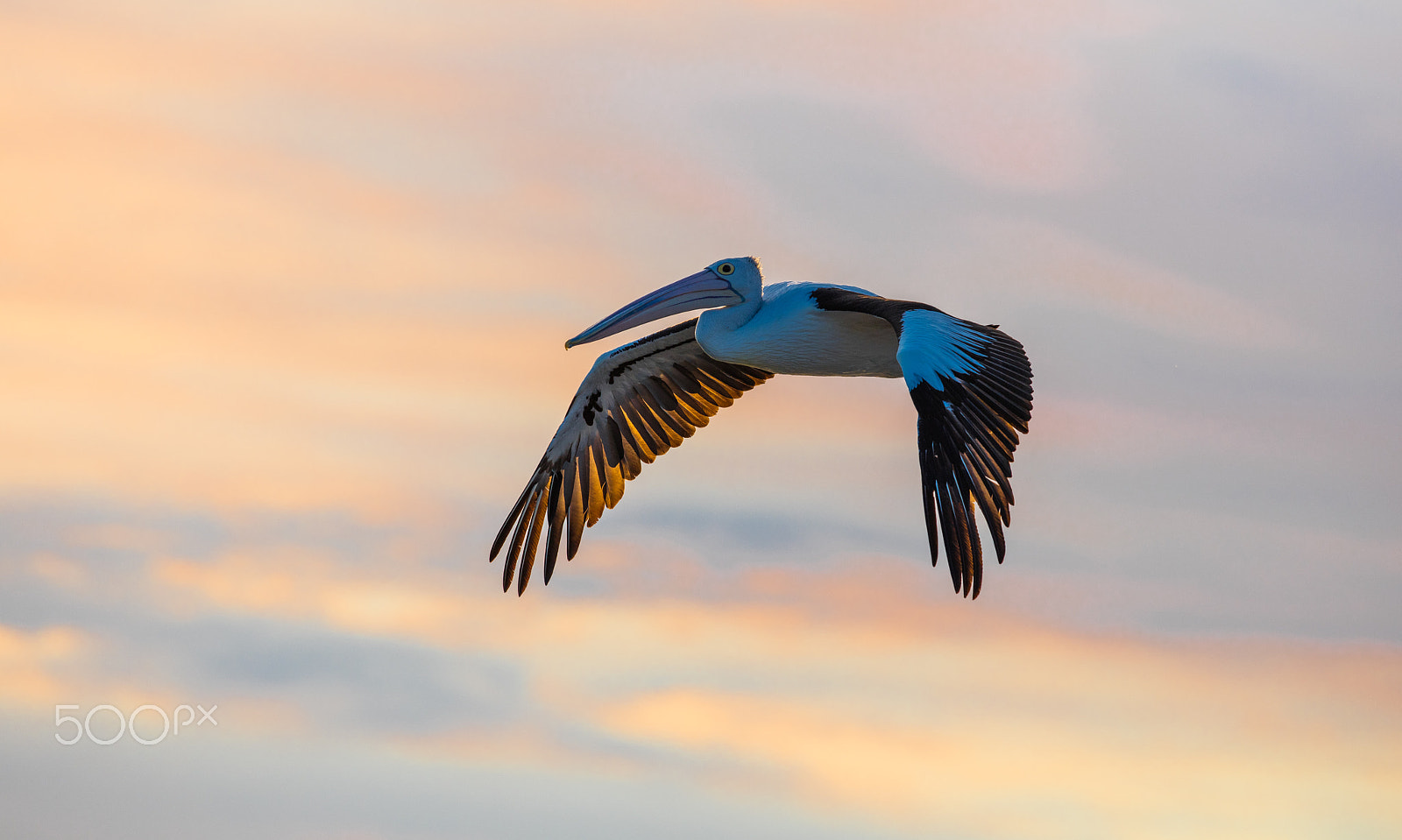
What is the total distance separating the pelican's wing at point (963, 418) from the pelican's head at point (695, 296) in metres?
3.01

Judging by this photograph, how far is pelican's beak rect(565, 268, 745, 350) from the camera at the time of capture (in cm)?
2030

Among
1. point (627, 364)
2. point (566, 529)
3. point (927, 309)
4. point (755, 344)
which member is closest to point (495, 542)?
point (566, 529)

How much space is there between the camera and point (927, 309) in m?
17.5

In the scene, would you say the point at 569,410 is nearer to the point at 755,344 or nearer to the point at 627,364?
the point at 627,364

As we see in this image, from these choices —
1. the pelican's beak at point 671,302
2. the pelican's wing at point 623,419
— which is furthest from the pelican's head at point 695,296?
the pelican's wing at point 623,419

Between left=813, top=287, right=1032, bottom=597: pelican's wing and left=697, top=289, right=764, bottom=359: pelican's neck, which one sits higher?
left=697, top=289, right=764, bottom=359: pelican's neck

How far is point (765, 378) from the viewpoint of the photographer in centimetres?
2238

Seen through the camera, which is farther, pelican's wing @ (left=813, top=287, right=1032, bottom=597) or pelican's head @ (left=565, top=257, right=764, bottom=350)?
pelican's head @ (left=565, top=257, right=764, bottom=350)

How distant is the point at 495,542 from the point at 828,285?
571 cm

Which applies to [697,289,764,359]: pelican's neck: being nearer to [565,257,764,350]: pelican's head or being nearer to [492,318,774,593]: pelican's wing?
[565,257,764,350]: pelican's head

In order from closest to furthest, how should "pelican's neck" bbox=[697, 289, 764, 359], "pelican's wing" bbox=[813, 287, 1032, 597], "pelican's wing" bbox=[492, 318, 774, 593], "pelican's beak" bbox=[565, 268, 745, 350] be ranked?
"pelican's wing" bbox=[813, 287, 1032, 597]
"pelican's neck" bbox=[697, 289, 764, 359]
"pelican's beak" bbox=[565, 268, 745, 350]
"pelican's wing" bbox=[492, 318, 774, 593]

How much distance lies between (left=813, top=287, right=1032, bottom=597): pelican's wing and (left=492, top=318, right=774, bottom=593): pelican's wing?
5234 millimetres

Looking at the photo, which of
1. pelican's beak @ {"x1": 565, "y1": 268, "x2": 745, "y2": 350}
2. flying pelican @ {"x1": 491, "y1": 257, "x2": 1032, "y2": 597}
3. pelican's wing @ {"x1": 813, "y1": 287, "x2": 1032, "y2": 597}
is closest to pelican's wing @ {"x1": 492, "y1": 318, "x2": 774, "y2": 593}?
flying pelican @ {"x1": 491, "y1": 257, "x2": 1032, "y2": 597}

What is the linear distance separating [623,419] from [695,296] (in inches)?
112
